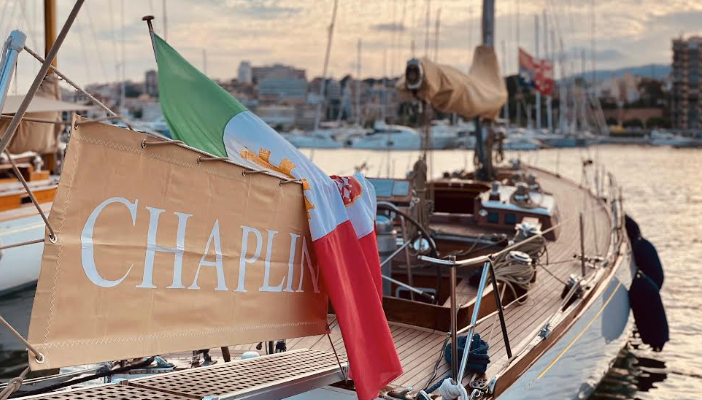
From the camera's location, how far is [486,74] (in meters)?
13.1

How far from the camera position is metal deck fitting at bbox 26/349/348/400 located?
3.96 metres

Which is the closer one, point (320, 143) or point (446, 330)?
point (446, 330)

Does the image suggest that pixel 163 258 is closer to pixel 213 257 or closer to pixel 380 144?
pixel 213 257

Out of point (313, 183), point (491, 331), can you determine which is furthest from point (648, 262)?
point (313, 183)

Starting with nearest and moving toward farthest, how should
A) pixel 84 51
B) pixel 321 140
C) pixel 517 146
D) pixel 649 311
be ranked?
pixel 649 311 → pixel 84 51 → pixel 517 146 → pixel 321 140

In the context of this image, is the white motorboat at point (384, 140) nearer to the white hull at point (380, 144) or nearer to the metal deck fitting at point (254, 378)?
the white hull at point (380, 144)

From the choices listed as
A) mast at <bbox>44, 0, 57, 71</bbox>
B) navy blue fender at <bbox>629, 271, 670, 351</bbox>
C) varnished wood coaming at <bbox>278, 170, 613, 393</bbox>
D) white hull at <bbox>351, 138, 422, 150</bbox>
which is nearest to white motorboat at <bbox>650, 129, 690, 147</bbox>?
white hull at <bbox>351, 138, 422, 150</bbox>

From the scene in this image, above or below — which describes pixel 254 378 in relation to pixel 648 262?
above

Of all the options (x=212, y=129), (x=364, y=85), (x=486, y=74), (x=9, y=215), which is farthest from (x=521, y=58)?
(x=364, y=85)

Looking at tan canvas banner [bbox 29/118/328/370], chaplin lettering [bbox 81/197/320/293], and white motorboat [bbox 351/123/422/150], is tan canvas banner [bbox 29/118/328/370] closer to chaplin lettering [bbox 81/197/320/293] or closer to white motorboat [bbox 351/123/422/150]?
chaplin lettering [bbox 81/197/320/293]

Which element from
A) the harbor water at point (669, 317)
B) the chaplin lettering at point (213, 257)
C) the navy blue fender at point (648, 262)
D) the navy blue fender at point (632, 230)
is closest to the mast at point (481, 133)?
the harbor water at point (669, 317)

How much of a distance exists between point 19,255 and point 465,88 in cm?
819

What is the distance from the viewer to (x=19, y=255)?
42.2 feet

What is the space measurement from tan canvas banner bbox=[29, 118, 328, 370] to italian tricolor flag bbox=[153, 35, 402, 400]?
6.7 inches
